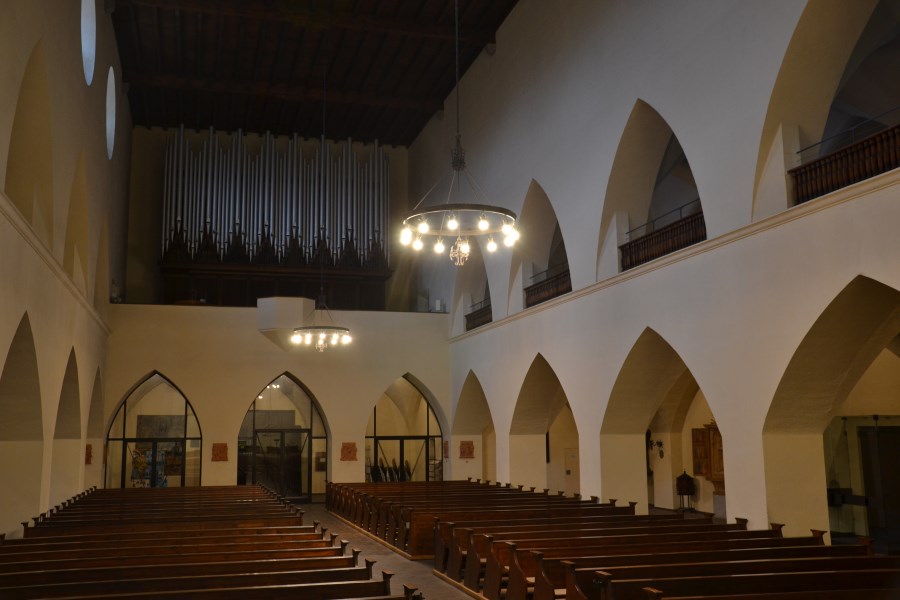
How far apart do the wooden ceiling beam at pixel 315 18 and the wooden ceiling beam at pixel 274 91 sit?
300 centimetres

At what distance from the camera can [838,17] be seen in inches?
349

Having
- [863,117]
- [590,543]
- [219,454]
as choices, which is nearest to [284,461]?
[219,454]

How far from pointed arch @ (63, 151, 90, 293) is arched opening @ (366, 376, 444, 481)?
8748 mm

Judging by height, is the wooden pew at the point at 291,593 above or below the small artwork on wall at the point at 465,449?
below

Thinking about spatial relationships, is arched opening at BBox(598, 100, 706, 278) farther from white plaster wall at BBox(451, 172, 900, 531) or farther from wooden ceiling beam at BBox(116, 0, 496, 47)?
wooden ceiling beam at BBox(116, 0, 496, 47)

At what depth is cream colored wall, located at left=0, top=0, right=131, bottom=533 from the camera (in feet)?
26.2

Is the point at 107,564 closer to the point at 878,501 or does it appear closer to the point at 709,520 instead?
the point at 709,520

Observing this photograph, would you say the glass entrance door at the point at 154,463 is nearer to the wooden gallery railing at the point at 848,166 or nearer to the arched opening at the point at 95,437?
the arched opening at the point at 95,437

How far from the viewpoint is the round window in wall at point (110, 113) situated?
52.4ft

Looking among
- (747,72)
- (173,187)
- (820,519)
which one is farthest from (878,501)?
(173,187)

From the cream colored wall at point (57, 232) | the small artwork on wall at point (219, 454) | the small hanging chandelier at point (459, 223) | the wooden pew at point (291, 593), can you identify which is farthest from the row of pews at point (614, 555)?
the small artwork on wall at point (219, 454)

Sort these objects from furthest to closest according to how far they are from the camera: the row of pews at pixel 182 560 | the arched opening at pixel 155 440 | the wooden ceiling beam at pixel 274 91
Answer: the arched opening at pixel 155 440 < the wooden ceiling beam at pixel 274 91 < the row of pews at pixel 182 560

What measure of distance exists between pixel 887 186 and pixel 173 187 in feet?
56.7

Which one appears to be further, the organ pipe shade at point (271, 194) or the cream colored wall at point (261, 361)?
the organ pipe shade at point (271, 194)
